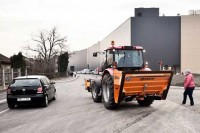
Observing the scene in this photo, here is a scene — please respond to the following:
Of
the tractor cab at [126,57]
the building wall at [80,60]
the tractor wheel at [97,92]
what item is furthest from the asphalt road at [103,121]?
the building wall at [80,60]

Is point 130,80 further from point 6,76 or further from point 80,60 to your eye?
point 80,60

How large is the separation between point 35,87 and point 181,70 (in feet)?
204

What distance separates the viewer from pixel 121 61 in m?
15.3

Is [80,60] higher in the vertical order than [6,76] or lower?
higher

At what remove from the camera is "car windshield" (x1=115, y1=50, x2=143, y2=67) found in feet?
50.0

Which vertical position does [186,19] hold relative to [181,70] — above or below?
above

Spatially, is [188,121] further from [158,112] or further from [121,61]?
[121,61]

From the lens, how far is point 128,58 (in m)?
15.4

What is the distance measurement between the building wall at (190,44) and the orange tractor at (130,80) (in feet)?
199

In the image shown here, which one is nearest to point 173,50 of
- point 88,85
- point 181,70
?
point 181,70

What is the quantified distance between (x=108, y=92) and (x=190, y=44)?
206 feet

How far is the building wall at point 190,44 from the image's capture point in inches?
2926

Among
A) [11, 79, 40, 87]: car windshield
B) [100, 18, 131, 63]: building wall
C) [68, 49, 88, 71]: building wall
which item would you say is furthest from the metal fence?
[68, 49, 88, 71]: building wall

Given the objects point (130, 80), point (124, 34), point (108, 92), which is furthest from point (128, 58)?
point (124, 34)
